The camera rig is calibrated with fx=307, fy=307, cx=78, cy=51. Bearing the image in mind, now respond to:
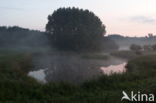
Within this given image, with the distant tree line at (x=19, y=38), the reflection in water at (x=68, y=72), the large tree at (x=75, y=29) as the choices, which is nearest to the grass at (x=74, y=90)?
the reflection in water at (x=68, y=72)

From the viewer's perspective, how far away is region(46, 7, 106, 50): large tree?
170 feet

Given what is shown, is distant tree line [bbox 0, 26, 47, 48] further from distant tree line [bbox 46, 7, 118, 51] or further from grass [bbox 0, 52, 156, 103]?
grass [bbox 0, 52, 156, 103]

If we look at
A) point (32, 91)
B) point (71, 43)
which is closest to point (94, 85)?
point (32, 91)

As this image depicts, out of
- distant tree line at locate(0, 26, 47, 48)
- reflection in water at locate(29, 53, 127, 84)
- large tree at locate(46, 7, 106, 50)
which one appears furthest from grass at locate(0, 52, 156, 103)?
distant tree line at locate(0, 26, 47, 48)

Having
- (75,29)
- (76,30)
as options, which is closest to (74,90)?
(76,30)

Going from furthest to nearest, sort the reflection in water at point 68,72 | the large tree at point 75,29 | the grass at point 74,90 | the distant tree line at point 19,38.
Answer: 1. the distant tree line at point 19,38
2. the large tree at point 75,29
3. the reflection in water at point 68,72
4. the grass at point 74,90

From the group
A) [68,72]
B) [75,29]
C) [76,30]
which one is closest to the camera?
[68,72]

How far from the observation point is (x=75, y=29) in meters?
52.6

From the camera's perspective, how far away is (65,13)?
55.8m

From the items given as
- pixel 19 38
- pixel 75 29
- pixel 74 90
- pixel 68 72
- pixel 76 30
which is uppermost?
pixel 75 29

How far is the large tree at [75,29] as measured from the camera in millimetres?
51844

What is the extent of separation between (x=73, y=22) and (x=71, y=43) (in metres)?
4.07

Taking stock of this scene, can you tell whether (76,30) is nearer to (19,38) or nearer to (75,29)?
(75,29)

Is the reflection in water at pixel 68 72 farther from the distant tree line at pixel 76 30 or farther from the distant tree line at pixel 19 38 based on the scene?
the distant tree line at pixel 19 38
